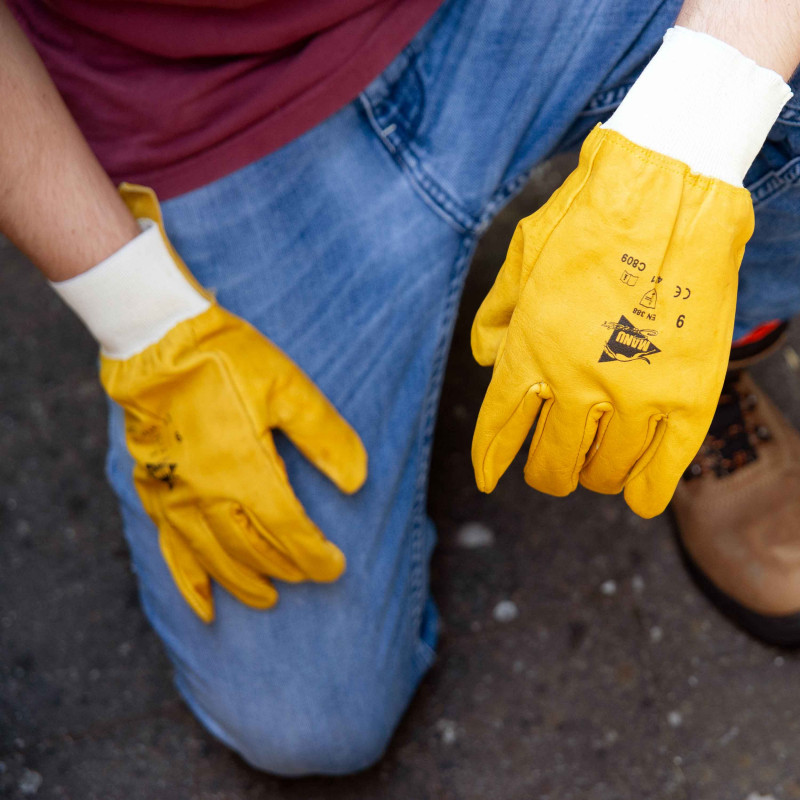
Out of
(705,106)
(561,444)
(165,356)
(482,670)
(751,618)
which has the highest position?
(705,106)

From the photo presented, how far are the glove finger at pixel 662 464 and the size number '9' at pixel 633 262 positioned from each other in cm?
17

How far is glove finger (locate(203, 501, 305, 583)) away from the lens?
0.95m

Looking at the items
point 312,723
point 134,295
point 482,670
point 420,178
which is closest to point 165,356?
point 134,295

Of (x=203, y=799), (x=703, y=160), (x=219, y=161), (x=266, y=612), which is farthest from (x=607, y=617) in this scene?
(x=219, y=161)

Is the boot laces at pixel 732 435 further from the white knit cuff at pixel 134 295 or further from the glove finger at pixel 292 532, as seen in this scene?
the white knit cuff at pixel 134 295

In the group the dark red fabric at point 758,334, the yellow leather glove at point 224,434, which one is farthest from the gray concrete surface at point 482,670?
the yellow leather glove at point 224,434

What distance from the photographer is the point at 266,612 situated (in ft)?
3.73

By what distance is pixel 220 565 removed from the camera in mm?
1019

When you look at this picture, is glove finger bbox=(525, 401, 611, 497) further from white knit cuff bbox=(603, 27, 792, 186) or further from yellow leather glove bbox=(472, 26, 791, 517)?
white knit cuff bbox=(603, 27, 792, 186)

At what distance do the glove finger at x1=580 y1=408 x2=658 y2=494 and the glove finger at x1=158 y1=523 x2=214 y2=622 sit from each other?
602mm

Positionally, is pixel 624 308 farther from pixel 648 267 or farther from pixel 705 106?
pixel 705 106

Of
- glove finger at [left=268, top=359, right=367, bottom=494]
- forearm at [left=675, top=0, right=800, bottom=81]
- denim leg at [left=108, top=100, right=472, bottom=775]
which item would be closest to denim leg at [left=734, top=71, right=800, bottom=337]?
forearm at [left=675, top=0, right=800, bottom=81]

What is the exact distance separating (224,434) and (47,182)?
0.40m

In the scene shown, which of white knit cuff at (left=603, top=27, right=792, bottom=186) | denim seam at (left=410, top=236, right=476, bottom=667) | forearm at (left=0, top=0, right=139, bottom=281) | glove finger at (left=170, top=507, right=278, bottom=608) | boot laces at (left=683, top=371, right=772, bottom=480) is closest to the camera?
white knit cuff at (left=603, top=27, right=792, bottom=186)
